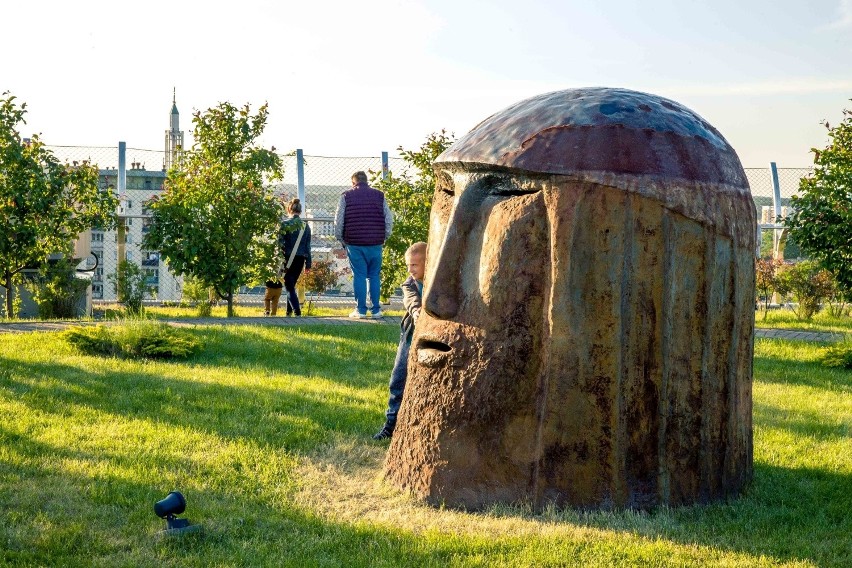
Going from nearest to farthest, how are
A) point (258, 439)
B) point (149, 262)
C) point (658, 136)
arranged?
point (658, 136) < point (258, 439) < point (149, 262)

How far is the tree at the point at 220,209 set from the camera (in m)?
14.6

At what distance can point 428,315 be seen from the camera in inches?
241

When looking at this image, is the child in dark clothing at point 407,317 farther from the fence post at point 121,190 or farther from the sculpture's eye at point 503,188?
the fence post at point 121,190

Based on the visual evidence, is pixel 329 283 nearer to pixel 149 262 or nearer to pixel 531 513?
pixel 149 262

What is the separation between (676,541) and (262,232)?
1043 cm

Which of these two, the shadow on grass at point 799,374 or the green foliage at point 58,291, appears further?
the green foliage at point 58,291

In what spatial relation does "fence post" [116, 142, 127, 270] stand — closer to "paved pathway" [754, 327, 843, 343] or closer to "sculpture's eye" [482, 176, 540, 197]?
"paved pathway" [754, 327, 843, 343]

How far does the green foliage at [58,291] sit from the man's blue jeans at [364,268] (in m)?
4.03

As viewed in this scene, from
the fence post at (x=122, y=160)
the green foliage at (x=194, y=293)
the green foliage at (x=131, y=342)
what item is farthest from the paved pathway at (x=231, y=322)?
the fence post at (x=122, y=160)

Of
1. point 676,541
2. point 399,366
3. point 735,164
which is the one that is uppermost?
point 735,164

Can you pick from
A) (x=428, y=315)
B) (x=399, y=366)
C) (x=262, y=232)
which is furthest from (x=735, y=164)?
(x=262, y=232)

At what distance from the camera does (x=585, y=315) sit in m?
5.62

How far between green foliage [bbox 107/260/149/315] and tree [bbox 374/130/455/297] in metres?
3.57

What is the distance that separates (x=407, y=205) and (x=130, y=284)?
418cm
